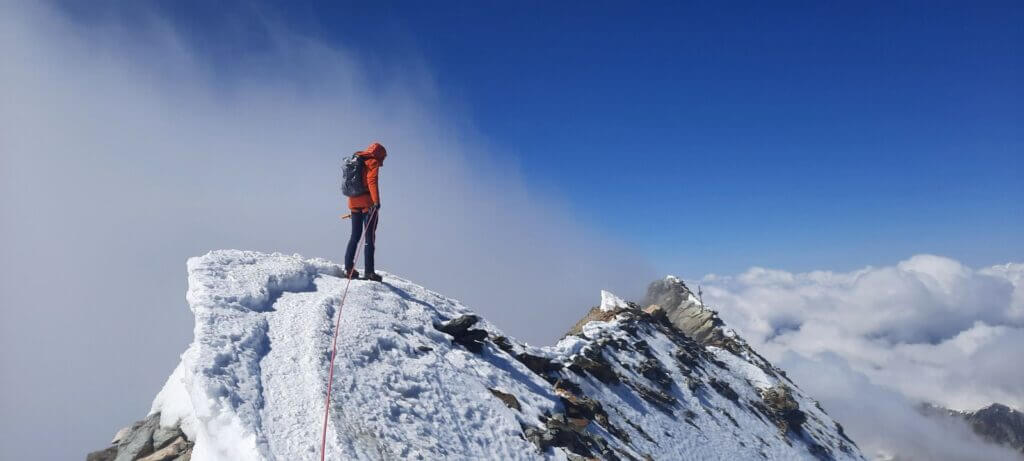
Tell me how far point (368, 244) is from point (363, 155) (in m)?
3.05

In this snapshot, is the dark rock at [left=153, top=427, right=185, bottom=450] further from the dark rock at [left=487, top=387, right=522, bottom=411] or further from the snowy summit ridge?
the dark rock at [left=487, top=387, right=522, bottom=411]

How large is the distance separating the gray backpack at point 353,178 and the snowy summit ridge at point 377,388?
10.4ft

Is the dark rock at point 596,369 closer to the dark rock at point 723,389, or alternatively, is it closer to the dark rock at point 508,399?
the dark rock at point 508,399

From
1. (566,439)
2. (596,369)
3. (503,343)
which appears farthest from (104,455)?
(596,369)

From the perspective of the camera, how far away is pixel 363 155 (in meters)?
15.0

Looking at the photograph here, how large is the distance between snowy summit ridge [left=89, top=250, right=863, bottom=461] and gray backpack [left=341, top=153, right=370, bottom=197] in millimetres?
3165

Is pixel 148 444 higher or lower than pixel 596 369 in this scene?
lower

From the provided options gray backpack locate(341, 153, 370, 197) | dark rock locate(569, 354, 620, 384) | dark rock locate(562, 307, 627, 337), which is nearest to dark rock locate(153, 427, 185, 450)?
gray backpack locate(341, 153, 370, 197)

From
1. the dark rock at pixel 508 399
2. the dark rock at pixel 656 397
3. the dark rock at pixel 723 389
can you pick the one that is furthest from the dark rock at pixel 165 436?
the dark rock at pixel 723 389

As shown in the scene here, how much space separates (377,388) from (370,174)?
7221mm

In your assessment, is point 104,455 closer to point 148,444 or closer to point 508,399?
point 148,444

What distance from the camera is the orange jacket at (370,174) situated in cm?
1480

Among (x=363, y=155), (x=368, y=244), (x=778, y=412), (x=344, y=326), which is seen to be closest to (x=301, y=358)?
(x=344, y=326)

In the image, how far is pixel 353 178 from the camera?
15078 mm
